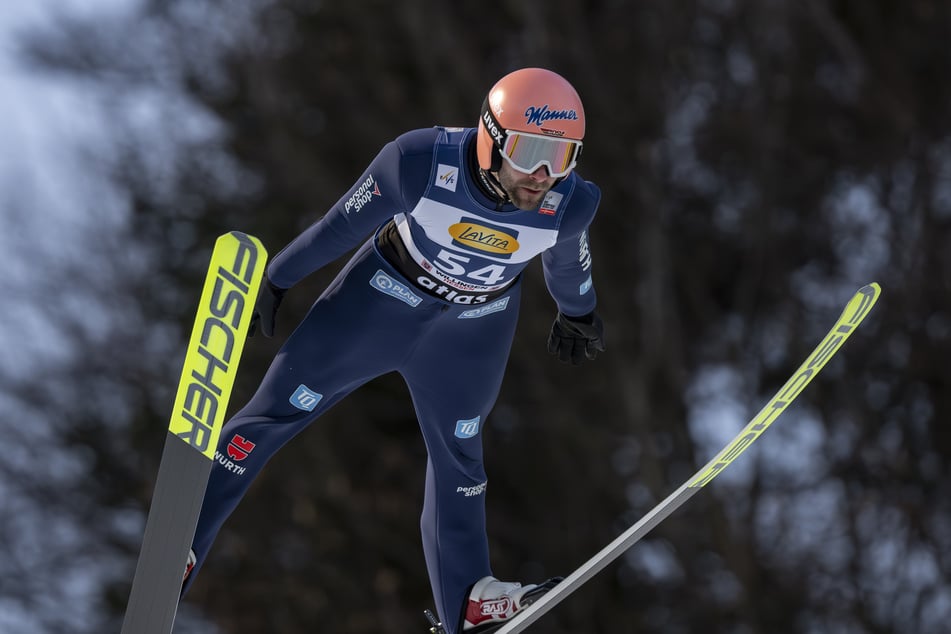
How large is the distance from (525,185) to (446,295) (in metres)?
0.51

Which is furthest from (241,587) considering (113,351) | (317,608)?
(113,351)

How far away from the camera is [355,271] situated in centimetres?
420

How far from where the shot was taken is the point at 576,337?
4.53 metres

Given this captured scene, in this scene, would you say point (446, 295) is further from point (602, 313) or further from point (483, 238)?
point (602, 313)

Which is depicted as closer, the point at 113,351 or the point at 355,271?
the point at 355,271

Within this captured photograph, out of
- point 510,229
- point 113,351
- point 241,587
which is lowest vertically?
point 510,229

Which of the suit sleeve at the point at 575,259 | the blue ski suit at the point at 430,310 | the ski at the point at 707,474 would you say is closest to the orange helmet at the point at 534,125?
the blue ski suit at the point at 430,310

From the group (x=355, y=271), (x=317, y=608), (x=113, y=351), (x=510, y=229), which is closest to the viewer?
(x=510, y=229)

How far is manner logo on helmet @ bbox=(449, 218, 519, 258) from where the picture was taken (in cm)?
392

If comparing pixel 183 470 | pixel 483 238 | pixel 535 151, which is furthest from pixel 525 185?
pixel 183 470

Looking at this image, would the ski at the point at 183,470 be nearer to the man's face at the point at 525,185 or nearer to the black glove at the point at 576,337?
the man's face at the point at 525,185

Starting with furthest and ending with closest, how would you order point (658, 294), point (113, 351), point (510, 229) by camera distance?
point (113, 351) → point (658, 294) → point (510, 229)

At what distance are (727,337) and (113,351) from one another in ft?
21.1

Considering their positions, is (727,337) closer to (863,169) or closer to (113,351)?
(863,169)
